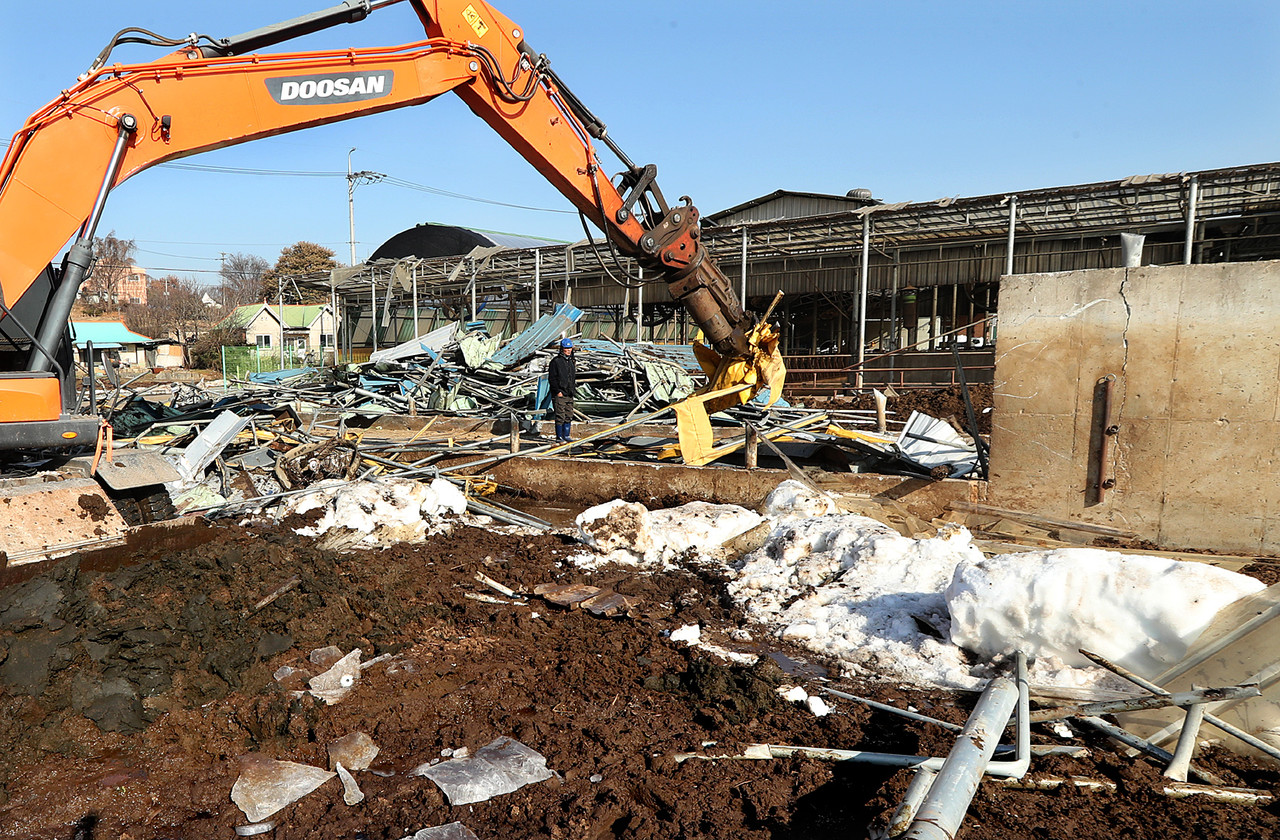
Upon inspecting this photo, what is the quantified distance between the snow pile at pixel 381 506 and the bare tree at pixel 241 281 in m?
68.9

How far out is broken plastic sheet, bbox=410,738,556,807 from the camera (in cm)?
356

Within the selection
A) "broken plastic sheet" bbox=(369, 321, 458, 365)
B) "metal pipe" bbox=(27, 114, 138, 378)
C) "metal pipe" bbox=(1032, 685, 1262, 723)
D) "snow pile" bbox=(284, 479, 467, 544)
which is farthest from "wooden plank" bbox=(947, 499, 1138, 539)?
"broken plastic sheet" bbox=(369, 321, 458, 365)

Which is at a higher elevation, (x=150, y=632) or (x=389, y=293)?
(x=389, y=293)


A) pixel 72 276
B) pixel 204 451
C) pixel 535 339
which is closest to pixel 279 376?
pixel 535 339

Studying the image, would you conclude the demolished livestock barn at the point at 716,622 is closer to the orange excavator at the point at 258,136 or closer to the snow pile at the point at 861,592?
the snow pile at the point at 861,592

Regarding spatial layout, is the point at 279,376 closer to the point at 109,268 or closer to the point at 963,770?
the point at 963,770

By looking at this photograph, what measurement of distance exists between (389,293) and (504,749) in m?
26.0

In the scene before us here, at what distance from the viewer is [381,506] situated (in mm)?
8391

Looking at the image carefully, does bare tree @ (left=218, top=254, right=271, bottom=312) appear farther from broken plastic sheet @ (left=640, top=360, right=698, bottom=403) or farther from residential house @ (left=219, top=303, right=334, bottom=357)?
broken plastic sheet @ (left=640, top=360, right=698, bottom=403)

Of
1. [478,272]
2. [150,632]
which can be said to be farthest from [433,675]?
[478,272]

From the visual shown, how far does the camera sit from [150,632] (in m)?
4.74

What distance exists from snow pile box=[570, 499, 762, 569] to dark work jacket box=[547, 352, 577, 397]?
15.8ft

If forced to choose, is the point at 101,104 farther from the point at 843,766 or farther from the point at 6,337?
the point at 843,766

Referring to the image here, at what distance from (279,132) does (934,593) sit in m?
6.55
